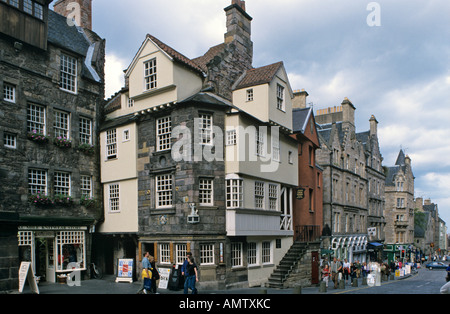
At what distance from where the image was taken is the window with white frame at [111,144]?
83.3ft

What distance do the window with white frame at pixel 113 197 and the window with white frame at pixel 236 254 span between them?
24.3ft

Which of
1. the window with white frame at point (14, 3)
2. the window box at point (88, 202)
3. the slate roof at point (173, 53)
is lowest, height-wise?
the window box at point (88, 202)

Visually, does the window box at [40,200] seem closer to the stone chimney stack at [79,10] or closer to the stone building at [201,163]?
the stone building at [201,163]

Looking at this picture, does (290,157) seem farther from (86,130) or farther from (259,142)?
(86,130)

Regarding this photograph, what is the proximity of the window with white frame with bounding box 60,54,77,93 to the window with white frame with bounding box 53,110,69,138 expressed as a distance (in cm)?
152

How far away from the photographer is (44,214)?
22500 mm

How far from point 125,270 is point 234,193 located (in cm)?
757

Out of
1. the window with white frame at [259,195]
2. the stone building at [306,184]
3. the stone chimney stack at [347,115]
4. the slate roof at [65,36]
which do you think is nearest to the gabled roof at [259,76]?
the stone building at [306,184]

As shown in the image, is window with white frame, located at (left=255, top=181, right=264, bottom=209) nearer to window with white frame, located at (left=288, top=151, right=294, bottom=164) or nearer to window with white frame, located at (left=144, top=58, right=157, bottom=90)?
window with white frame, located at (left=288, top=151, right=294, bottom=164)

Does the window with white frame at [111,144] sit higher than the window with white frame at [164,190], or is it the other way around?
the window with white frame at [111,144]

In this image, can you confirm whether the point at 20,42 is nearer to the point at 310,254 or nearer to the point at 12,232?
the point at 12,232

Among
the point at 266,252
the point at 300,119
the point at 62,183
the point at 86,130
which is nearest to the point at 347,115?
the point at 300,119

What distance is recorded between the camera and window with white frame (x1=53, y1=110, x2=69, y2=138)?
2377 centimetres
